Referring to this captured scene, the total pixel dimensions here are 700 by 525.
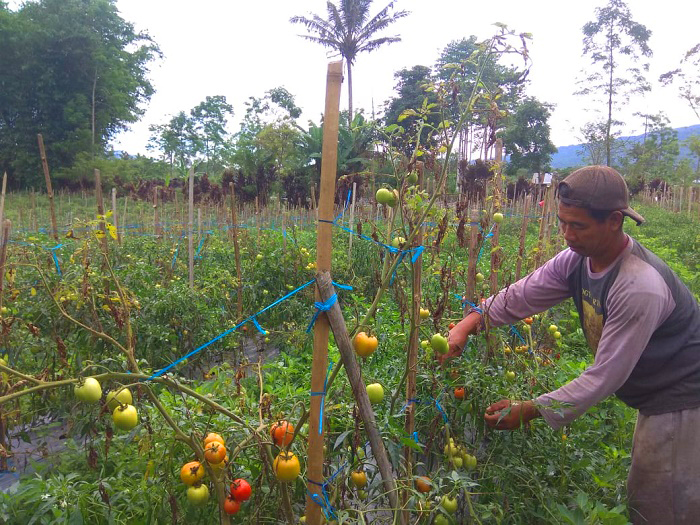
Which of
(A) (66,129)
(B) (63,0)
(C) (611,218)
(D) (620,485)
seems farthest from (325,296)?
(B) (63,0)

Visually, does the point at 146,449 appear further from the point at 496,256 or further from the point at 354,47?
the point at 354,47

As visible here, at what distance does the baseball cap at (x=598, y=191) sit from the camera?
1620 mm

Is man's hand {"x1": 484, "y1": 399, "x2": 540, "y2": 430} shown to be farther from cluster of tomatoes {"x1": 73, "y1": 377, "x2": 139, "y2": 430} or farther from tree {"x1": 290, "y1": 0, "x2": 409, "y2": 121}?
tree {"x1": 290, "y1": 0, "x2": 409, "y2": 121}

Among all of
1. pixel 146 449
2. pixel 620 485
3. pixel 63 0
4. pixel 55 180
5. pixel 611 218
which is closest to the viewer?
pixel 146 449

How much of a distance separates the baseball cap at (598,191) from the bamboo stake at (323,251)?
915 mm

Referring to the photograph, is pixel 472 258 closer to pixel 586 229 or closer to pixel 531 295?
pixel 531 295

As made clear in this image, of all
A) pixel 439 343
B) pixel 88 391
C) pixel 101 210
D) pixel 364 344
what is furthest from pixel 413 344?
pixel 101 210

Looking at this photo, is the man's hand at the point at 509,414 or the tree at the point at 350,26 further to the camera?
the tree at the point at 350,26

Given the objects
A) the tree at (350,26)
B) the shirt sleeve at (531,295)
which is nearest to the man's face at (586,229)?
the shirt sleeve at (531,295)

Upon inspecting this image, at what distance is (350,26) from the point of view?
27328 millimetres

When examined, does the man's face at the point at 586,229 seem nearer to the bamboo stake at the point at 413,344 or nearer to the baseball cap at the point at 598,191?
the baseball cap at the point at 598,191

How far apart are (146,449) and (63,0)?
32.5 meters

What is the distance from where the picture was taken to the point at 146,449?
4.64 ft

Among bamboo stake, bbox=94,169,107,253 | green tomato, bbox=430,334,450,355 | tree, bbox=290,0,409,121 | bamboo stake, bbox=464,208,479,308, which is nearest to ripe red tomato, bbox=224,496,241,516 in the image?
green tomato, bbox=430,334,450,355
